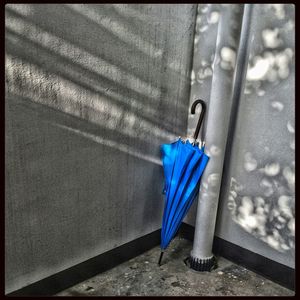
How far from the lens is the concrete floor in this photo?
2.37 metres

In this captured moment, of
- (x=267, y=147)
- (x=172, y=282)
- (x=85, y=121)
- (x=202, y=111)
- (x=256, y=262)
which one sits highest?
(x=202, y=111)

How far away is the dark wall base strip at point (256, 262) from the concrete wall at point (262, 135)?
0.05 m

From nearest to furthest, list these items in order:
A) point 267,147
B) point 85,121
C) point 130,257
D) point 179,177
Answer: point 85,121
point 267,147
point 179,177
point 130,257

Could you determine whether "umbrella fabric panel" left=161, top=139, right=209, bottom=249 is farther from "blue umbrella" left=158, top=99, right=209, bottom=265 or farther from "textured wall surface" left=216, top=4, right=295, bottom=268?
"textured wall surface" left=216, top=4, right=295, bottom=268

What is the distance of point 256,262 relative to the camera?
263cm

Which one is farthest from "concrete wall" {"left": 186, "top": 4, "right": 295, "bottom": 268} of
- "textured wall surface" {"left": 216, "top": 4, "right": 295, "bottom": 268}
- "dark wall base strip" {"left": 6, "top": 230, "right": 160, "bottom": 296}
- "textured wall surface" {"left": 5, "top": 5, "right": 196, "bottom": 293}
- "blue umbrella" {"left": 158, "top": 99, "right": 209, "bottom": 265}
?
"dark wall base strip" {"left": 6, "top": 230, "right": 160, "bottom": 296}

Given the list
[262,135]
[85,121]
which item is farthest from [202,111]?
[85,121]

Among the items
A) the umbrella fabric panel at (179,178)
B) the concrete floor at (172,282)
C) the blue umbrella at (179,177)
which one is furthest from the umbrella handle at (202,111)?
the concrete floor at (172,282)

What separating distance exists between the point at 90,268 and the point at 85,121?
117 cm

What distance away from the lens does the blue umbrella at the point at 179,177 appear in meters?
2.56

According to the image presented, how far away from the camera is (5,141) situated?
1833mm

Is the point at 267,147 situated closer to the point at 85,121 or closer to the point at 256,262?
the point at 256,262

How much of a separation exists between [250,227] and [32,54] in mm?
2069

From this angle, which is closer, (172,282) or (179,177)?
(172,282)
